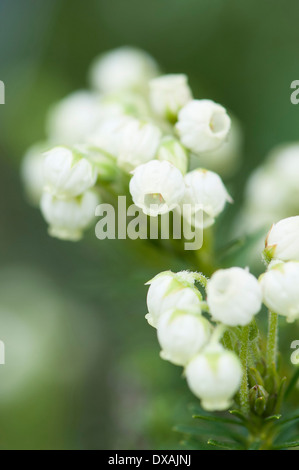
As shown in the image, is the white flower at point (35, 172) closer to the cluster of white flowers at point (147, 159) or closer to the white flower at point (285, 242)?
the cluster of white flowers at point (147, 159)

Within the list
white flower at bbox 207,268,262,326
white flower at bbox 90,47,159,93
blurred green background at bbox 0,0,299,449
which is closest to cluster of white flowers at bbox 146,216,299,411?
white flower at bbox 207,268,262,326

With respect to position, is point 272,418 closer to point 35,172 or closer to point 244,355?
point 244,355

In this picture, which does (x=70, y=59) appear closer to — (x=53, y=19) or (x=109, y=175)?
(x=53, y=19)

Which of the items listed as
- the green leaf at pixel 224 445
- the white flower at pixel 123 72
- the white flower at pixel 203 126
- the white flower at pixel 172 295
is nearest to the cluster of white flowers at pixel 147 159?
the white flower at pixel 203 126

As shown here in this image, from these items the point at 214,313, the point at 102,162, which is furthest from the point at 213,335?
the point at 102,162

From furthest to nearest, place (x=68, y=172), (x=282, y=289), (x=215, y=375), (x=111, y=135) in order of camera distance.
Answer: (x=111, y=135) → (x=68, y=172) → (x=282, y=289) → (x=215, y=375)

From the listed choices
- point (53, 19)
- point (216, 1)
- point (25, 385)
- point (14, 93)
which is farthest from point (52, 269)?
point (216, 1)

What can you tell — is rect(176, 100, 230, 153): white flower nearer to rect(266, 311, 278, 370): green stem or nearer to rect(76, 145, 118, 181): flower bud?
rect(76, 145, 118, 181): flower bud
